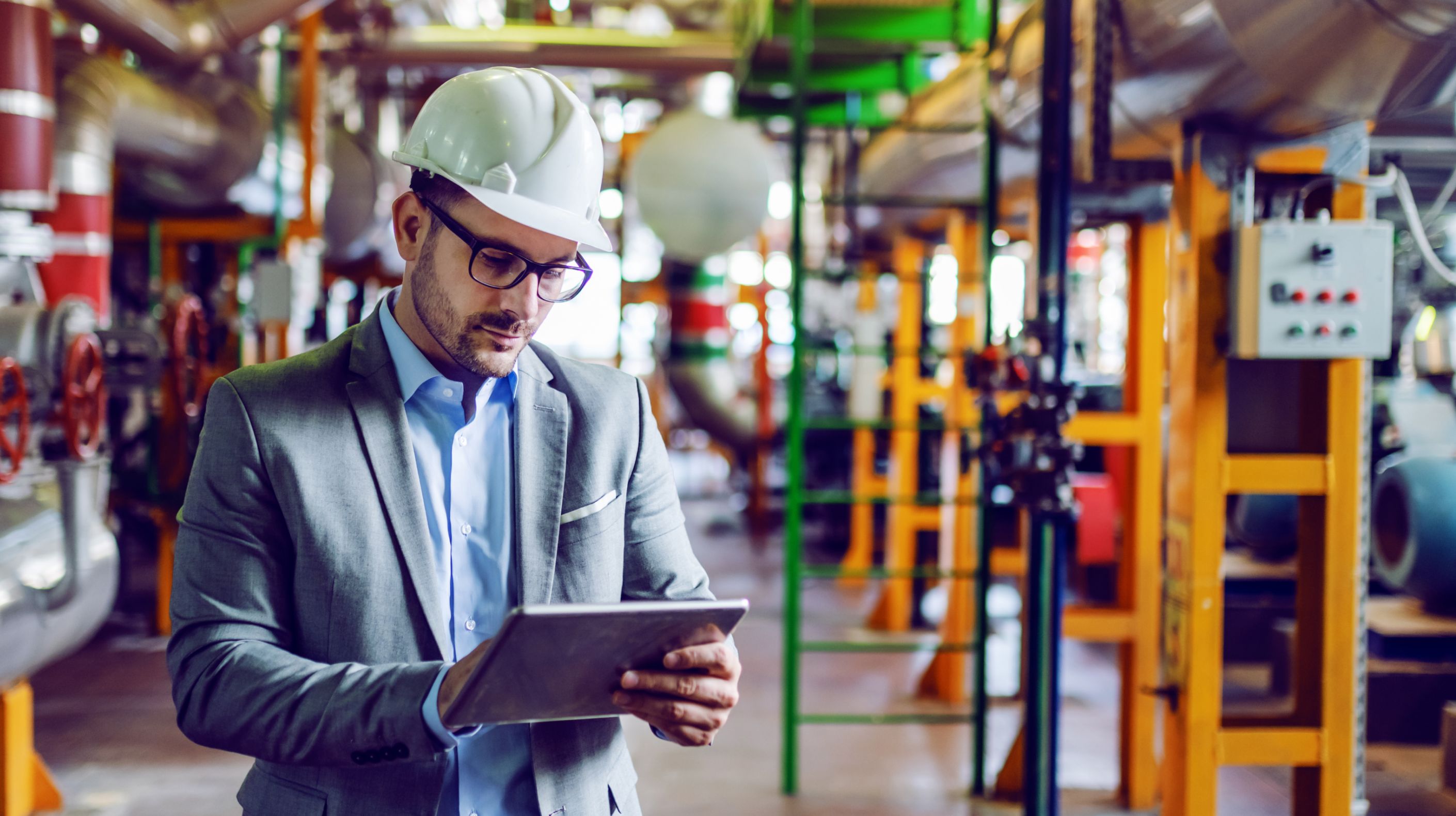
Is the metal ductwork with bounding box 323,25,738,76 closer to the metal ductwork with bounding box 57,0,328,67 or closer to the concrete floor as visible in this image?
the metal ductwork with bounding box 57,0,328,67

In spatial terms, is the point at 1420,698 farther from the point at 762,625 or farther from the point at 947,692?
the point at 762,625

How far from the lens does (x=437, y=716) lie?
1.20m

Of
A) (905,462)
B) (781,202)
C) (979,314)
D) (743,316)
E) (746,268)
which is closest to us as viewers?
(979,314)

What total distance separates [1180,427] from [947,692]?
258cm

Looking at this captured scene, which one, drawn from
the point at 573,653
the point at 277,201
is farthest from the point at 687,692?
the point at 277,201

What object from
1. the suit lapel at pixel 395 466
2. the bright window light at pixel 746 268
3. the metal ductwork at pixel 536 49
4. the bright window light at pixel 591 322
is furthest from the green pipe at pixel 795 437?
the bright window light at pixel 591 322

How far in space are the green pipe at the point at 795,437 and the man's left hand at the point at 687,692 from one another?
270 centimetres

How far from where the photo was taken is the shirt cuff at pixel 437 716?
3.93 feet

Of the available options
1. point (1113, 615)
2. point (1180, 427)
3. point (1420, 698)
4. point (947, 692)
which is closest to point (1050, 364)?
point (1180, 427)

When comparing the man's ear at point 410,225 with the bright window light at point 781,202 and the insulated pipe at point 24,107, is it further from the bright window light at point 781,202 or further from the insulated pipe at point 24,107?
the bright window light at point 781,202

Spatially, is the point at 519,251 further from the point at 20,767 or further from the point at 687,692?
the point at 20,767

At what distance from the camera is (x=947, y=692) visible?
17.1 feet

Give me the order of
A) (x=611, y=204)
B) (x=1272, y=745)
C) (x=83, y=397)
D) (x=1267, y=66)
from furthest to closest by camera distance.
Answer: (x=611, y=204) < (x=83, y=397) < (x=1272, y=745) < (x=1267, y=66)

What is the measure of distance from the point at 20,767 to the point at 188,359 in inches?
86.4
